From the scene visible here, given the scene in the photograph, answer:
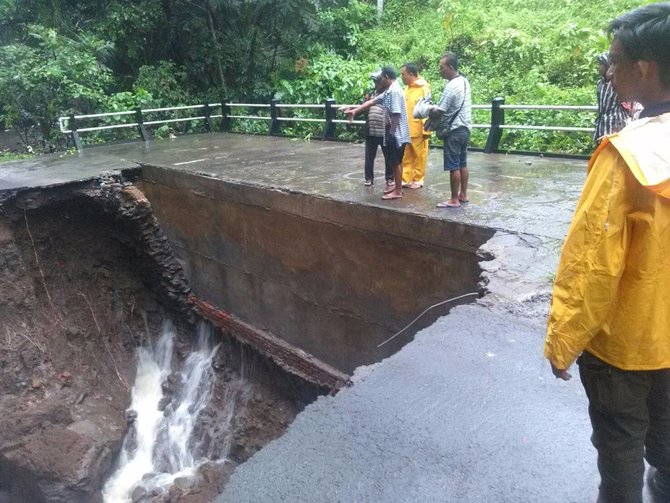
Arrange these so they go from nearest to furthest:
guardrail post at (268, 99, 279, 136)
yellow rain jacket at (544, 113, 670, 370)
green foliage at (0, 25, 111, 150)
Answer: yellow rain jacket at (544, 113, 670, 370)
green foliage at (0, 25, 111, 150)
guardrail post at (268, 99, 279, 136)

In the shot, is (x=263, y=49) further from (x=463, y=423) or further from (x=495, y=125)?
(x=463, y=423)

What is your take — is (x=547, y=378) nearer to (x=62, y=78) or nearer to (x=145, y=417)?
(x=145, y=417)

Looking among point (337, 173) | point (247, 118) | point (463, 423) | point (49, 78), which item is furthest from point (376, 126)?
point (49, 78)

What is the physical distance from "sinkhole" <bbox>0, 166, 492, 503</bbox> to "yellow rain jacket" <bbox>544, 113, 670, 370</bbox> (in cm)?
335

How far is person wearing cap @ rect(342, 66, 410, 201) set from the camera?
5.46m

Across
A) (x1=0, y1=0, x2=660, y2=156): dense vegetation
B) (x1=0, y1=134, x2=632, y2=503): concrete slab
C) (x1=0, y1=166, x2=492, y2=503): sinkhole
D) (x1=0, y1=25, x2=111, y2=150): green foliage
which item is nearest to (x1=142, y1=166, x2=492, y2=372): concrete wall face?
(x1=0, y1=166, x2=492, y2=503): sinkhole

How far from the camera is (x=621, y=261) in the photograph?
1.58 metres

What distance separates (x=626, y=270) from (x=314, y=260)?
4992 mm

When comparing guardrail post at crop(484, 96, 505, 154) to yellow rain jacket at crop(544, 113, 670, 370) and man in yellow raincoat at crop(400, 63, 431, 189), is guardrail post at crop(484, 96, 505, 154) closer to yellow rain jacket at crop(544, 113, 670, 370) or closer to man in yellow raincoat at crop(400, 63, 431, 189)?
man in yellow raincoat at crop(400, 63, 431, 189)

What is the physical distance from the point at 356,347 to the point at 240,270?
2309 mm

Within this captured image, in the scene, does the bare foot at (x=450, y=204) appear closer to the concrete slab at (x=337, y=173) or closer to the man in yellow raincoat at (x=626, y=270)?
the concrete slab at (x=337, y=173)

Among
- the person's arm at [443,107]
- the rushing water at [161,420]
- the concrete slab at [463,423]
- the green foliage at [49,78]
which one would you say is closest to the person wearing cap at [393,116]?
the person's arm at [443,107]

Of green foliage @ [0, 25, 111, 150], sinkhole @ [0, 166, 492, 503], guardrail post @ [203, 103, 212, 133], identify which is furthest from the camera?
guardrail post @ [203, 103, 212, 133]

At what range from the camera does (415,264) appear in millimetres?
5297
